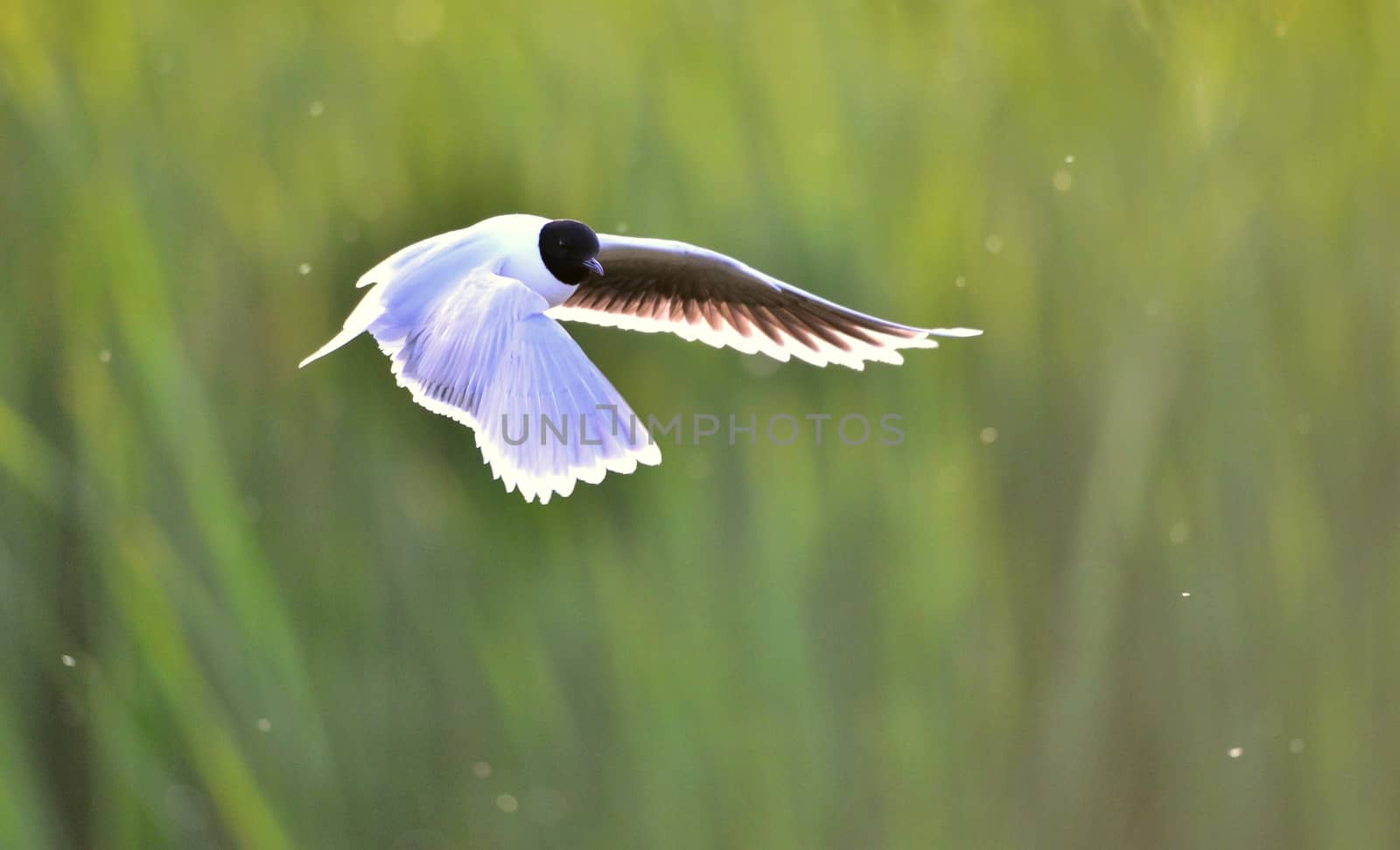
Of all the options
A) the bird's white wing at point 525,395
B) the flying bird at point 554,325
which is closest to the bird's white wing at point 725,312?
the flying bird at point 554,325

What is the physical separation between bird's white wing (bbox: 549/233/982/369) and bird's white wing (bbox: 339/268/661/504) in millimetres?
195

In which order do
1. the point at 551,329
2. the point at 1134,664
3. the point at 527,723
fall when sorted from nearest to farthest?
the point at 551,329, the point at 527,723, the point at 1134,664

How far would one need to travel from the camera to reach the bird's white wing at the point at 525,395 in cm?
85

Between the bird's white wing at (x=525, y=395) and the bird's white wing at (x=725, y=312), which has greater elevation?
the bird's white wing at (x=725, y=312)

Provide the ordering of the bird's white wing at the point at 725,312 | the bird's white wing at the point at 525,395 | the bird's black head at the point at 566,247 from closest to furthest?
1. the bird's white wing at the point at 525,395
2. the bird's black head at the point at 566,247
3. the bird's white wing at the point at 725,312

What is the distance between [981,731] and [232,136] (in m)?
0.99

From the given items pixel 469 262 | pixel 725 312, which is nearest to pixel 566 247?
pixel 469 262

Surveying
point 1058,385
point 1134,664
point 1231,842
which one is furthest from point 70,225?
point 1231,842

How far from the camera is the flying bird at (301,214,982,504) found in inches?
33.8

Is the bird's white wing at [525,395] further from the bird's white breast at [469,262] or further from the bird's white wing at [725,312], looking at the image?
the bird's white wing at [725,312]

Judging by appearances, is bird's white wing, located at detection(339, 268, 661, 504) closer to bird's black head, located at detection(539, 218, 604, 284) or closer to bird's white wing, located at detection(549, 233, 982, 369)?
bird's black head, located at detection(539, 218, 604, 284)

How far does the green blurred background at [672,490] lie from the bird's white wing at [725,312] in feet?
0.13

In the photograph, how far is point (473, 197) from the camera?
114 centimetres

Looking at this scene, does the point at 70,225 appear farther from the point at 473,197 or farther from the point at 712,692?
the point at 712,692
